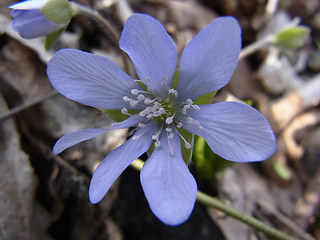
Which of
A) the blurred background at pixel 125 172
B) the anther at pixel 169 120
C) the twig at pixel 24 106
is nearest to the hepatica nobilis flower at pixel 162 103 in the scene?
the anther at pixel 169 120

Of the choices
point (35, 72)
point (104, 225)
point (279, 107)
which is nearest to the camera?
point (104, 225)

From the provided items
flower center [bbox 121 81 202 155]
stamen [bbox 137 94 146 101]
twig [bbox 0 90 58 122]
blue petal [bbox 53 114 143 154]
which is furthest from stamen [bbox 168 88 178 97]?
twig [bbox 0 90 58 122]

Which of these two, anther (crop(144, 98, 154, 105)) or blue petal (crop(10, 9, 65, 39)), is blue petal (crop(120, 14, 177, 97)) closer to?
anther (crop(144, 98, 154, 105))

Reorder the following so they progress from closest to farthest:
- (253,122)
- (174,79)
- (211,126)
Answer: (253,122), (211,126), (174,79)

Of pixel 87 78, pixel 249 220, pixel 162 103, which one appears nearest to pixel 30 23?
pixel 87 78

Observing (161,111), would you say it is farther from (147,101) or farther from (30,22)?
(30,22)

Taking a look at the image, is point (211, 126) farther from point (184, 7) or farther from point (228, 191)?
point (184, 7)

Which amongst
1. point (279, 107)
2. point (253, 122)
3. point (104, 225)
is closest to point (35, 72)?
point (104, 225)
